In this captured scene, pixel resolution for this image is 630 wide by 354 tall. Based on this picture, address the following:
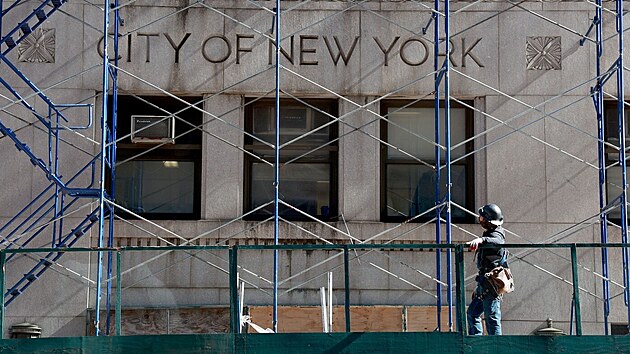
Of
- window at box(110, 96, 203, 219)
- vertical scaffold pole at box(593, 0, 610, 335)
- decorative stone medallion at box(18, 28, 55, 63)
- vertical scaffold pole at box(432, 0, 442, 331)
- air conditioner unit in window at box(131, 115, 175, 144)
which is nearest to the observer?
vertical scaffold pole at box(432, 0, 442, 331)

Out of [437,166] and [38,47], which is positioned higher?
[38,47]

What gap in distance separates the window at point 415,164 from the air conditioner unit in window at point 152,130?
3158 mm

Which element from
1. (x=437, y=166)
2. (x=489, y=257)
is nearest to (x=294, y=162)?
(x=437, y=166)

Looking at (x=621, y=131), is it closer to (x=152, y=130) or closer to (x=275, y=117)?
(x=275, y=117)

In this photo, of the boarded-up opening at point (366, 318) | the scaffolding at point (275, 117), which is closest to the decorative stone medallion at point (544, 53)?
the scaffolding at point (275, 117)

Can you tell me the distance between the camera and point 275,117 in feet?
60.5

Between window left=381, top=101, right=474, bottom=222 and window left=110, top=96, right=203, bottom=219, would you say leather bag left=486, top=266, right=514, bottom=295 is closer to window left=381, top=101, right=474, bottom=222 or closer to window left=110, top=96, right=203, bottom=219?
window left=381, top=101, right=474, bottom=222

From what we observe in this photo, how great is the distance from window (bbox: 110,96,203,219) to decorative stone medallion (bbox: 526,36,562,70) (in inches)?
194

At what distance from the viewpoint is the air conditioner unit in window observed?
61.2 ft

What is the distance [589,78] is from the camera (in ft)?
62.8

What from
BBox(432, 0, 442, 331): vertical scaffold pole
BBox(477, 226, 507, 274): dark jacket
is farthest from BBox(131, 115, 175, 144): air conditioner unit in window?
BBox(477, 226, 507, 274): dark jacket

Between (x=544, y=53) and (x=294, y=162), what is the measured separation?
4018 mm

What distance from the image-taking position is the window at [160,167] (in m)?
19.2

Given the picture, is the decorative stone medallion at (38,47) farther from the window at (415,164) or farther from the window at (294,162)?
the window at (415,164)
